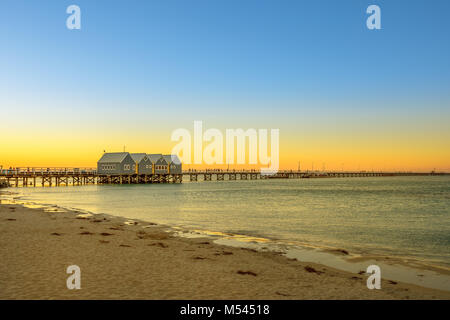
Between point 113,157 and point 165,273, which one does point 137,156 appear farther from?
point 165,273

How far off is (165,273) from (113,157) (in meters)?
78.9

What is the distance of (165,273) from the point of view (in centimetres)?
892

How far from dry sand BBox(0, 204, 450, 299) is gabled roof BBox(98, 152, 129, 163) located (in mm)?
71130

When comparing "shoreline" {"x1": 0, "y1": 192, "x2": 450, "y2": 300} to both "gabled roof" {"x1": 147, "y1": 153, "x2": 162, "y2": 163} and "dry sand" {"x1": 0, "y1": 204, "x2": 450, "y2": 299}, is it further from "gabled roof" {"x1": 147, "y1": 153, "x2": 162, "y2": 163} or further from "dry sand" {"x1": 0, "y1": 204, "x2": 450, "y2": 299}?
"gabled roof" {"x1": 147, "y1": 153, "x2": 162, "y2": 163}

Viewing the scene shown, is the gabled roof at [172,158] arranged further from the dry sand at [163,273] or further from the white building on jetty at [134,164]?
the dry sand at [163,273]

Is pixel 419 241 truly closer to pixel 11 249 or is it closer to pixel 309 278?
pixel 309 278

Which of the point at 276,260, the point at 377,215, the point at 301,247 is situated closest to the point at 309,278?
the point at 276,260

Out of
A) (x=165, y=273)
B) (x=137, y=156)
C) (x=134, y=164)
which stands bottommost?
(x=165, y=273)

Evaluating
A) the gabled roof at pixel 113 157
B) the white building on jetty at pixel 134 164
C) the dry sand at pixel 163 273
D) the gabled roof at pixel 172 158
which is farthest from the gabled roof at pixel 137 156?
the dry sand at pixel 163 273

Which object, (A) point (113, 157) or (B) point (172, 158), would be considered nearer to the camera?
(A) point (113, 157)

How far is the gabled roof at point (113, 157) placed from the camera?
8300cm

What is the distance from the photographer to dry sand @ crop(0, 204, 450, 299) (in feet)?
24.2

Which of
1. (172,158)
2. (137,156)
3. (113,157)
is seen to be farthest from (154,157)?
(113,157)

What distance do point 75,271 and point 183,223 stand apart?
13.0m
